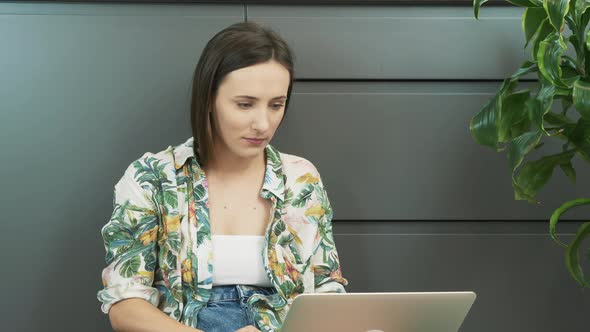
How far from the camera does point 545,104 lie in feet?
5.77

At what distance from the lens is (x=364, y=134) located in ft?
7.00

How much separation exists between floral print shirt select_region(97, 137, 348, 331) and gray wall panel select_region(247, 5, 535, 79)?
1.53ft

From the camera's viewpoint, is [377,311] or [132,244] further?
[132,244]

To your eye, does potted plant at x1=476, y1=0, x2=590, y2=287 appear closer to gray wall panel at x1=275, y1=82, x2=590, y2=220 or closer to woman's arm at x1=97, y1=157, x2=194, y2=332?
gray wall panel at x1=275, y1=82, x2=590, y2=220

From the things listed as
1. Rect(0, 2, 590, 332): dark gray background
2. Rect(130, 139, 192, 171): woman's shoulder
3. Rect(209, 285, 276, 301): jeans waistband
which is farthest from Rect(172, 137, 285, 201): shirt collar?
Rect(0, 2, 590, 332): dark gray background

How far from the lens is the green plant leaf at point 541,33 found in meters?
1.85

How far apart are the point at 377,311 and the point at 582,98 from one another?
70 cm

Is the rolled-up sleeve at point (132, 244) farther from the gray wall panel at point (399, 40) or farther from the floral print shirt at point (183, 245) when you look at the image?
the gray wall panel at point (399, 40)

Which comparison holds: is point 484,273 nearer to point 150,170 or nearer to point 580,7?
point 580,7

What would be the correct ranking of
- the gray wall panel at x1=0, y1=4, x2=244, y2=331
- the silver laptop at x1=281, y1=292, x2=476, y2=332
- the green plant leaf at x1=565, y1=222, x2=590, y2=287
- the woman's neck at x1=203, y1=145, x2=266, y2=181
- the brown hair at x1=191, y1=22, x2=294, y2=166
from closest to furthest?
the silver laptop at x1=281, y1=292, x2=476, y2=332
the brown hair at x1=191, y1=22, x2=294, y2=166
the woman's neck at x1=203, y1=145, x2=266, y2=181
the green plant leaf at x1=565, y1=222, x2=590, y2=287
the gray wall panel at x1=0, y1=4, x2=244, y2=331

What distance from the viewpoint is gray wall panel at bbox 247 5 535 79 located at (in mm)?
2096

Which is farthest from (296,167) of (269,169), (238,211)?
(238,211)

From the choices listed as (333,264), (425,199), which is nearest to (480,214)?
(425,199)

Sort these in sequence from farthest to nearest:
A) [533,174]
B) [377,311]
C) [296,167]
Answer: [533,174] < [296,167] < [377,311]
